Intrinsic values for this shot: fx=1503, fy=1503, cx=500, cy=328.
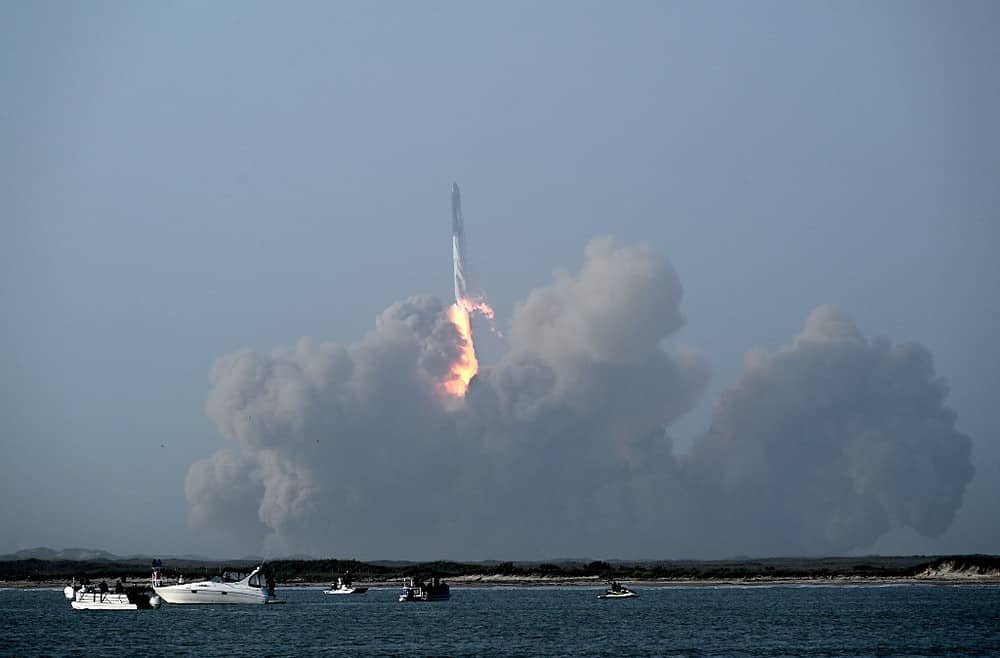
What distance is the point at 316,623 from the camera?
4820 inches

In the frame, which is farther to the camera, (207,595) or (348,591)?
(348,591)

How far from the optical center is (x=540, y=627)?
114 metres

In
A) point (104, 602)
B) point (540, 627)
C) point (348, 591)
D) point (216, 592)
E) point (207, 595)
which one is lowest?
point (540, 627)

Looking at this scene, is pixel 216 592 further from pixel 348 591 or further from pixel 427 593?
pixel 348 591

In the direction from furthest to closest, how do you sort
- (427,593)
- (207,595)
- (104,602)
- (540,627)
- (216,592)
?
(427,593), (216,592), (207,595), (104,602), (540,627)

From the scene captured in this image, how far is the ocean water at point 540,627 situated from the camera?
94750mm

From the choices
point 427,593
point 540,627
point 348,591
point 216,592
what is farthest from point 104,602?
point 540,627

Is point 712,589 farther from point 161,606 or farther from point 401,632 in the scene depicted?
point 401,632

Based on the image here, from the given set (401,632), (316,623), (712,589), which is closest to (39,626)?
(316,623)

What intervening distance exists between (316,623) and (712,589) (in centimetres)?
8125

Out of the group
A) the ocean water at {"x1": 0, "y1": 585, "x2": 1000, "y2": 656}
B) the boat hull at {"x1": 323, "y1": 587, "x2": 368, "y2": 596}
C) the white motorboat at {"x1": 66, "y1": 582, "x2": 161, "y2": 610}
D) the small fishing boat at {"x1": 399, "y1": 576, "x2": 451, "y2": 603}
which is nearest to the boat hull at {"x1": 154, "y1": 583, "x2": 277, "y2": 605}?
the ocean water at {"x1": 0, "y1": 585, "x2": 1000, "y2": 656}

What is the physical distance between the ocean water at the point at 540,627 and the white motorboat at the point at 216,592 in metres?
1.29

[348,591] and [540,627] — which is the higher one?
[348,591]

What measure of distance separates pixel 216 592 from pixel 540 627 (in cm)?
4587
